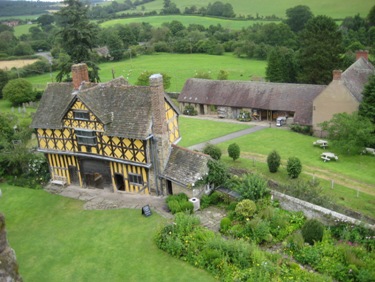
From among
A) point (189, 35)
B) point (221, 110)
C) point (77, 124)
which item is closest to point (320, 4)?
point (189, 35)

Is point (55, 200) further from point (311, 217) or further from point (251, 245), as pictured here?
point (311, 217)

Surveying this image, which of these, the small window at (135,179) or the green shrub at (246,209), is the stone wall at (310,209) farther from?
the small window at (135,179)

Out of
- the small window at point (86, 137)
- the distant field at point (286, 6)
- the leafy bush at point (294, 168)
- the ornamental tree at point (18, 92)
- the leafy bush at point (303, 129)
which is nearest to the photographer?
the small window at point (86, 137)

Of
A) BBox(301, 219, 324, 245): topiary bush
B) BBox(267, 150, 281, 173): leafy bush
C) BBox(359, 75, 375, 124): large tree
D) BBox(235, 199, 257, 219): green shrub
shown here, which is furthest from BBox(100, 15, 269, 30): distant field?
BBox(301, 219, 324, 245): topiary bush

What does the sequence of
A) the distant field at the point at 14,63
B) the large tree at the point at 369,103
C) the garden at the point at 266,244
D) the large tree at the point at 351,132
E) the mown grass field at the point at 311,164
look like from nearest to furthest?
the garden at the point at 266,244 < the mown grass field at the point at 311,164 < the large tree at the point at 351,132 < the large tree at the point at 369,103 < the distant field at the point at 14,63

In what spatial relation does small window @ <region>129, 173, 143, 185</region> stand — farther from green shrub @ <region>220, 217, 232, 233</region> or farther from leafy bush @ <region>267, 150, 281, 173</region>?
leafy bush @ <region>267, 150, 281, 173</region>

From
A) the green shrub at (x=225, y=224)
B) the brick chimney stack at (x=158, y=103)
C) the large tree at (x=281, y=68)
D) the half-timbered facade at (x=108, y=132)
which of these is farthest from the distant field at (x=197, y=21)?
the green shrub at (x=225, y=224)
